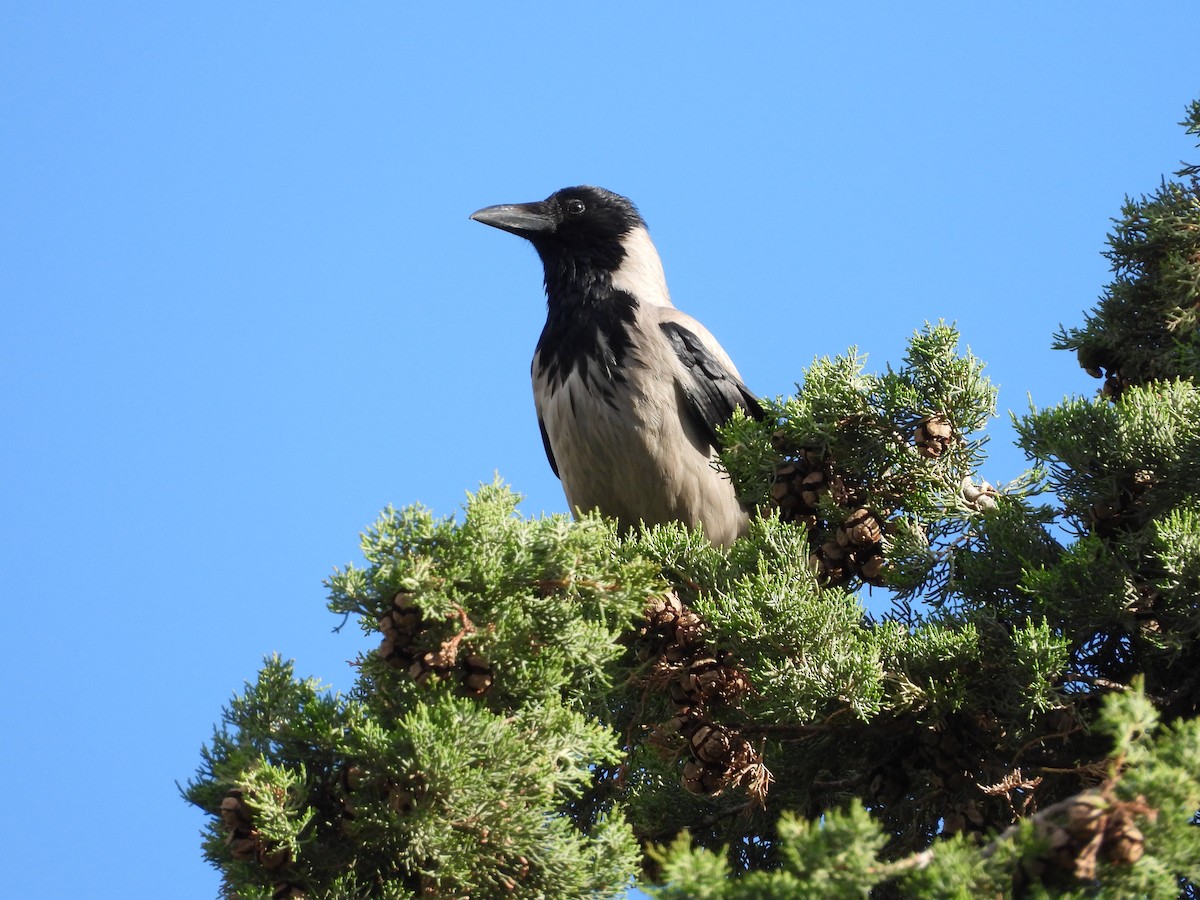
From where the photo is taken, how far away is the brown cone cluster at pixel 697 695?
3.19 metres

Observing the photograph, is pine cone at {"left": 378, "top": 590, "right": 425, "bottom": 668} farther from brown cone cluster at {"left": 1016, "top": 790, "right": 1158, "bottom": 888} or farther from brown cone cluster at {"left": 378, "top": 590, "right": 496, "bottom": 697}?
brown cone cluster at {"left": 1016, "top": 790, "right": 1158, "bottom": 888}

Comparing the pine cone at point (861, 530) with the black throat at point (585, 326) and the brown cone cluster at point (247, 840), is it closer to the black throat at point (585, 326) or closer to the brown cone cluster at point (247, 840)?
the black throat at point (585, 326)

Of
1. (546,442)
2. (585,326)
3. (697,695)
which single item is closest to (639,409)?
(585,326)

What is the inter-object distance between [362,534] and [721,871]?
1.12 metres

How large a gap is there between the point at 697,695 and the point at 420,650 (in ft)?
3.30

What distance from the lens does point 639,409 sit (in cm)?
521

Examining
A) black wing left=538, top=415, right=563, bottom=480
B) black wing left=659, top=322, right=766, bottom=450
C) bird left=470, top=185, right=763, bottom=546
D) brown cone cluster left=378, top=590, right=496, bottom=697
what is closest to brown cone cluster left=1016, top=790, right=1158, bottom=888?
brown cone cluster left=378, top=590, right=496, bottom=697

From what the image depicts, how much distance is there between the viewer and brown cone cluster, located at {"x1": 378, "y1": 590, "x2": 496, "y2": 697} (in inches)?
101

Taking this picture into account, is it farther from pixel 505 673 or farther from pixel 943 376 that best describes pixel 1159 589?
pixel 505 673

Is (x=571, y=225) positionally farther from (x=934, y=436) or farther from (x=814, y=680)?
(x=814, y=680)

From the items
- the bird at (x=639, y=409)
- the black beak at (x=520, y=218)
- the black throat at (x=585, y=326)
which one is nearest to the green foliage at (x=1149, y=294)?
the bird at (x=639, y=409)

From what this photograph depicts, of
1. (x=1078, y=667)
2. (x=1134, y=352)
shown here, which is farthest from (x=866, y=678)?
(x=1134, y=352)

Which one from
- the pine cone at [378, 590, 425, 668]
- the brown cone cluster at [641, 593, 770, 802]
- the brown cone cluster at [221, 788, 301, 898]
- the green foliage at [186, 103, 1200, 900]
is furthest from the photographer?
the brown cone cluster at [641, 593, 770, 802]

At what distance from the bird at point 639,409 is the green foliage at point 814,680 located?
1.08 m
